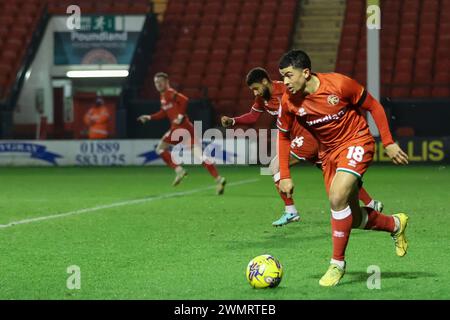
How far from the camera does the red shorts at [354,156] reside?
7598mm

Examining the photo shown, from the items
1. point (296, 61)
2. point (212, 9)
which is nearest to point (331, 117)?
point (296, 61)

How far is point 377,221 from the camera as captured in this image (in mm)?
8125

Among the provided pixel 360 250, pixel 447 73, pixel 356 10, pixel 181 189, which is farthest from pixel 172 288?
pixel 356 10

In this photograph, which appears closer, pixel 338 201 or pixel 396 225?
pixel 338 201

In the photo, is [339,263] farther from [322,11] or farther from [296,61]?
[322,11]

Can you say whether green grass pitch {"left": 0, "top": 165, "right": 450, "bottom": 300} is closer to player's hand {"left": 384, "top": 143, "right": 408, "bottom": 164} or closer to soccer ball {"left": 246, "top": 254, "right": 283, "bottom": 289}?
soccer ball {"left": 246, "top": 254, "right": 283, "bottom": 289}

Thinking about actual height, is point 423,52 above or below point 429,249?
above

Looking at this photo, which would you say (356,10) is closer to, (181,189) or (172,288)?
(181,189)

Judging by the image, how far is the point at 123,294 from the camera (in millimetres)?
6828

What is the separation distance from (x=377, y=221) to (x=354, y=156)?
75cm

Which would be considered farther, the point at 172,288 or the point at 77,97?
the point at 77,97

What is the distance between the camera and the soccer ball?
275 inches

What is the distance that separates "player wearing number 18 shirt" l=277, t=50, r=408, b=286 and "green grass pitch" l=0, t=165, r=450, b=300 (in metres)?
0.43

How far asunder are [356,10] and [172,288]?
22969 mm
